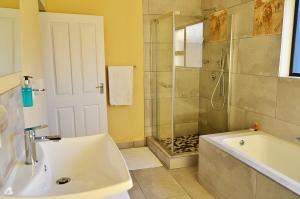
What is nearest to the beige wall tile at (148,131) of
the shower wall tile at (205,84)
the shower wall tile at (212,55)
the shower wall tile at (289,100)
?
the shower wall tile at (205,84)

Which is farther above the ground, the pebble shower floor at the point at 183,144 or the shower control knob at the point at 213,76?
the shower control knob at the point at 213,76

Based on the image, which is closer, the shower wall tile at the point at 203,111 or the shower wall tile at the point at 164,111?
the shower wall tile at the point at 164,111

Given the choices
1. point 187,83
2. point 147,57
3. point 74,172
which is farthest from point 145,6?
point 74,172

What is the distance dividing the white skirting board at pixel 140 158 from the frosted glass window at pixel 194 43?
1480 mm

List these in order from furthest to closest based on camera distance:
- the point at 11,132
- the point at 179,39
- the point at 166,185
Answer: the point at 179,39 → the point at 166,185 → the point at 11,132

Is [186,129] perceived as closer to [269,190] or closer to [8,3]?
[269,190]

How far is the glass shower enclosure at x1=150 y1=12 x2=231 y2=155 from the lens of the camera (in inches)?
124

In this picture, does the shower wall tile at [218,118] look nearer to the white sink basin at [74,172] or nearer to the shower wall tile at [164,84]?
the shower wall tile at [164,84]

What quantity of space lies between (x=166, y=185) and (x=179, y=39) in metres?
1.94

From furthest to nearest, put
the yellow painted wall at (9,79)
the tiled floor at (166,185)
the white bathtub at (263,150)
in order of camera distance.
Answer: the tiled floor at (166,185) → the white bathtub at (263,150) → the yellow painted wall at (9,79)

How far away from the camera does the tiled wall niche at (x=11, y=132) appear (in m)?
1.05

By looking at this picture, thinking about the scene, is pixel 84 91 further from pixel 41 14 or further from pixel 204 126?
pixel 204 126

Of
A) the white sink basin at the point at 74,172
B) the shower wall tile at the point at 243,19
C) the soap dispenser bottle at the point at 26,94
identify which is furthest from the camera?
the shower wall tile at the point at 243,19

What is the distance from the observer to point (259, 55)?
8.48 feet
